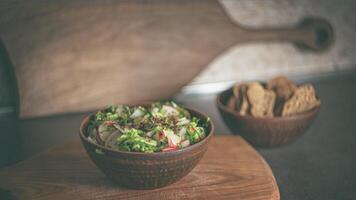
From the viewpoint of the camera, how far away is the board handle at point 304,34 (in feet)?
5.12

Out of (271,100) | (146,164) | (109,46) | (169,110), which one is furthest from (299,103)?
(109,46)

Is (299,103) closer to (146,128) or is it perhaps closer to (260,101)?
(260,101)

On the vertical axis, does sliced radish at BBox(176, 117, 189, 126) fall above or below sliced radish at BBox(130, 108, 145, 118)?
below

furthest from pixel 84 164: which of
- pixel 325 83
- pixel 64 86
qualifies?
pixel 325 83

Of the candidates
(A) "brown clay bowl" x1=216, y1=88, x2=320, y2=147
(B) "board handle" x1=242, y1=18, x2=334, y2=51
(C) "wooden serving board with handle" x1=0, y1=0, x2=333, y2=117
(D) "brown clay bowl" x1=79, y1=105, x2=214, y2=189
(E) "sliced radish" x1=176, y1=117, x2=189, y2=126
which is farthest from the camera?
(B) "board handle" x1=242, y1=18, x2=334, y2=51

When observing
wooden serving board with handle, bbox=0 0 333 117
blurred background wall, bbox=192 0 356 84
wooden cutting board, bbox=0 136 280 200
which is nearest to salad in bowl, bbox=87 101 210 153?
wooden cutting board, bbox=0 136 280 200

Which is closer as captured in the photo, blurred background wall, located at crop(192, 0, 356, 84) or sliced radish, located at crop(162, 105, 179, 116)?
sliced radish, located at crop(162, 105, 179, 116)

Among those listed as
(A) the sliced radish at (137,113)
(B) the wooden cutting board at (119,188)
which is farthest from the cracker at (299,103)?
(A) the sliced radish at (137,113)

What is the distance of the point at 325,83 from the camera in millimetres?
1781

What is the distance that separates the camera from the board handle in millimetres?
1562

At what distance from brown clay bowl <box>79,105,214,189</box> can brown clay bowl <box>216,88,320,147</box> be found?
0.29 metres

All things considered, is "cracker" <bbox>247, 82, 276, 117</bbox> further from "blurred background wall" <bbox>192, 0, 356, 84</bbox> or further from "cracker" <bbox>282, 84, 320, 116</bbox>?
"blurred background wall" <bbox>192, 0, 356, 84</bbox>

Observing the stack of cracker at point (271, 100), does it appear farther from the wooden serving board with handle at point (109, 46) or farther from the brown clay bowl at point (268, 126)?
the wooden serving board with handle at point (109, 46)

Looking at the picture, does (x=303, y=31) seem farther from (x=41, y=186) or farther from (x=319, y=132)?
(x=41, y=186)
